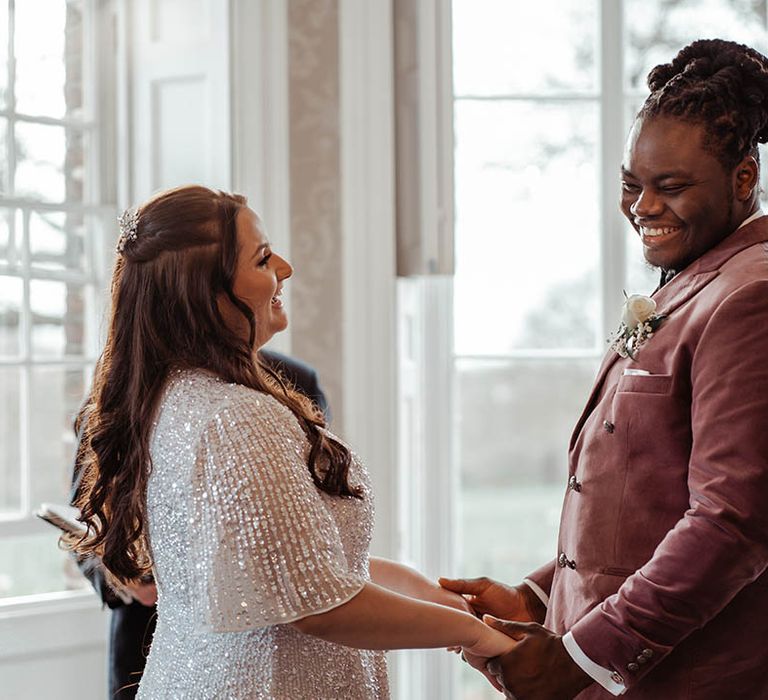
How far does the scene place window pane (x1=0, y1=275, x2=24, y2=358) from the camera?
11.1 feet

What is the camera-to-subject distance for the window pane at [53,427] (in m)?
3.45

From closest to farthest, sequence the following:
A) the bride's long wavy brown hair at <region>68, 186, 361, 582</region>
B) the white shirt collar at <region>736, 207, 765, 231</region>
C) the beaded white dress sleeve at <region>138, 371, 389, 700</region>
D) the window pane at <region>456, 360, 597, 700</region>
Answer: the beaded white dress sleeve at <region>138, 371, 389, 700</region>
the bride's long wavy brown hair at <region>68, 186, 361, 582</region>
the white shirt collar at <region>736, 207, 765, 231</region>
the window pane at <region>456, 360, 597, 700</region>

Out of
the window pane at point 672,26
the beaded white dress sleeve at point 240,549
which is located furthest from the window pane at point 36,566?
the window pane at point 672,26

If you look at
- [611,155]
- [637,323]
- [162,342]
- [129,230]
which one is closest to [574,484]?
[637,323]

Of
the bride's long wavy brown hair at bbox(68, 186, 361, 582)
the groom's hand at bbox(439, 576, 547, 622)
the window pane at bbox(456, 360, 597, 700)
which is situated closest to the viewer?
the bride's long wavy brown hair at bbox(68, 186, 361, 582)

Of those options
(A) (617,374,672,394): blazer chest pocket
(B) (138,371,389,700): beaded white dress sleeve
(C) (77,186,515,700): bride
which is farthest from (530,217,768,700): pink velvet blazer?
(B) (138,371,389,700): beaded white dress sleeve

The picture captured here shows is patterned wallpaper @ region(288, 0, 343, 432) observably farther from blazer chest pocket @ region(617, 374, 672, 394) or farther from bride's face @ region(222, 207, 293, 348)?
blazer chest pocket @ region(617, 374, 672, 394)

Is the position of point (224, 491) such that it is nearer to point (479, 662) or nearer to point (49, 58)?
Answer: point (479, 662)

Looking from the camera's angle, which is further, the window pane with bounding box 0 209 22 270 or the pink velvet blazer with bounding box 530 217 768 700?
the window pane with bounding box 0 209 22 270

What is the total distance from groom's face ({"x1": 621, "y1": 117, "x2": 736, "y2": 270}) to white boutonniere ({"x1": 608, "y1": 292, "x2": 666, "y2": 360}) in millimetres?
87

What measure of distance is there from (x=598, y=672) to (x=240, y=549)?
1.98 ft

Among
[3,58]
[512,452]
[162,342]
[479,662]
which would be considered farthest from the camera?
[512,452]

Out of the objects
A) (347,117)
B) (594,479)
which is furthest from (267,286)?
(347,117)

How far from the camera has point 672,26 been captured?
3727 mm
